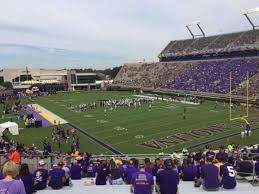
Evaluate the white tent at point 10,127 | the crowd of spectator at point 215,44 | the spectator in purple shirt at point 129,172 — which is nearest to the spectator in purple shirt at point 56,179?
the spectator in purple shirt at point 129,172

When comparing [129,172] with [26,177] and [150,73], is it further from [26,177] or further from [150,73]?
[150,73]

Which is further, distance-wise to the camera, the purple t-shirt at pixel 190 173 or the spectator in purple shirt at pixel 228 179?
the purple t-shirt at pixel 190 173

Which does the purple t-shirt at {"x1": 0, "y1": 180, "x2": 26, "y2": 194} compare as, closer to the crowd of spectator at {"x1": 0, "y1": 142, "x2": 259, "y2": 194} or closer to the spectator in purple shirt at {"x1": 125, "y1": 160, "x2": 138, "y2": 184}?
the crowd of spectator at {"x1": 0, "y1": 142, "x2": 259, "y2": 194}

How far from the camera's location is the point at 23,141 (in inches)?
1302

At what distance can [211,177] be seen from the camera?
9.02m

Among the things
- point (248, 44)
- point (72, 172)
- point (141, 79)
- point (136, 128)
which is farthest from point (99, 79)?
point (72, 172)

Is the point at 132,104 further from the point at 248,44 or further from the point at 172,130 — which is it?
the point at 248,44

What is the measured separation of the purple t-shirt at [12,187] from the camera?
16.1ft

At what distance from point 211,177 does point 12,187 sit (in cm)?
512

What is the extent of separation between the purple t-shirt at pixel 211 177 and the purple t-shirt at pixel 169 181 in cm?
163

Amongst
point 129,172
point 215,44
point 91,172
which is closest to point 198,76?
point 215,44

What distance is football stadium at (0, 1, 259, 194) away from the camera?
931cm

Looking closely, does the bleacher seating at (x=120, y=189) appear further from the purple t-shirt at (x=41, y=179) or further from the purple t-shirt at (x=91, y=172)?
the purple t-shirt at (x=91, y=172)

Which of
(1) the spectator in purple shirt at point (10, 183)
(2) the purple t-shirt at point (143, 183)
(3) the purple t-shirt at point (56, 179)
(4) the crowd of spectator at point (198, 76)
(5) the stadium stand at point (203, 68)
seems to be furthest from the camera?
(5) the stadium stand at point (203, 68)
